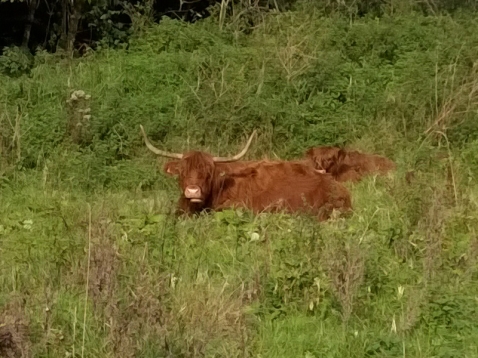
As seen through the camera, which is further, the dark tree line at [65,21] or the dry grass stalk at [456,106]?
the dark tree line at [65,21]

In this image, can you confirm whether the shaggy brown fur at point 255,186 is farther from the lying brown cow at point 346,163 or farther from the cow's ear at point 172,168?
the lying brown cow at point 346,163

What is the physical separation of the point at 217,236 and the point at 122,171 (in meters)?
2.83

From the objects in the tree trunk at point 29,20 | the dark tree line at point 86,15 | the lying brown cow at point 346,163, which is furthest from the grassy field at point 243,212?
Result: the tree trunk at point 29,20

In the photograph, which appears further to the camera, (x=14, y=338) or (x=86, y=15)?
(x=86, y=15)

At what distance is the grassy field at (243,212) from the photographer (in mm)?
5211

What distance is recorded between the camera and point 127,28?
14242 millimetres

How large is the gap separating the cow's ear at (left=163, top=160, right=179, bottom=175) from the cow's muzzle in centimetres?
43

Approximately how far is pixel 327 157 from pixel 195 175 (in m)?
1.71

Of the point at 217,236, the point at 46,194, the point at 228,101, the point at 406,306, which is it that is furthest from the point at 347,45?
the point at 406,306

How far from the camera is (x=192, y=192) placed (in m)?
8.62

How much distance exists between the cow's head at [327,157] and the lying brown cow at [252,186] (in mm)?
554

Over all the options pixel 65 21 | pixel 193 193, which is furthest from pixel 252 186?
pixel 65 21

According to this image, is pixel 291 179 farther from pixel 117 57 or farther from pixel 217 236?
pixel 117 57

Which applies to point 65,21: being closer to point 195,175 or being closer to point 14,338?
point 195,175
